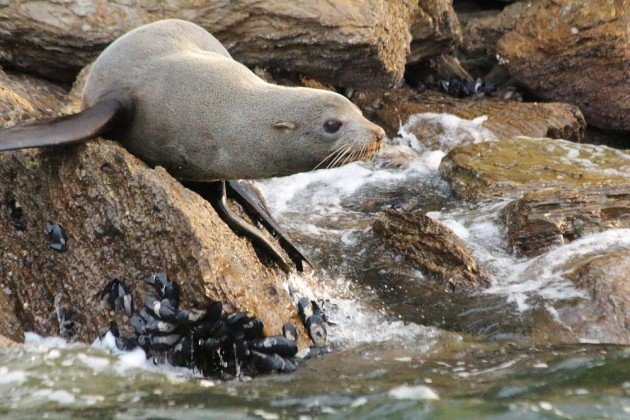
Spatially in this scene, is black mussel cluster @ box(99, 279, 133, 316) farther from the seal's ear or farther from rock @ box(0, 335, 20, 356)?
the seal's ear

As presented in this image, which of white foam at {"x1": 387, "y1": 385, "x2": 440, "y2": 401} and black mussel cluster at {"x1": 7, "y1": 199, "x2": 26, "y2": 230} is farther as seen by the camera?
black mussel cluster at {"x1": 7, "y1": 199, "x2": 26, "y2": 230}

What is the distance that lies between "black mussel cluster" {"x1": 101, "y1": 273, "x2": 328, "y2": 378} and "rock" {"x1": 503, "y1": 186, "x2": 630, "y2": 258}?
322 centimetres

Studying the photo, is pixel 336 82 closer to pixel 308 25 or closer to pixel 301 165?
pixel 308 25

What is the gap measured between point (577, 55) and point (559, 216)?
5.75 m

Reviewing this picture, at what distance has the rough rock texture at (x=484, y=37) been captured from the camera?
14602 mm

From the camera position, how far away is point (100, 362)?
4.82m

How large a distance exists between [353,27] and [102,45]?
9.15ft

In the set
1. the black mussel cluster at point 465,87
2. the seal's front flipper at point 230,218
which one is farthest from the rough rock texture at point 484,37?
the seal's front flipper at point 230,218

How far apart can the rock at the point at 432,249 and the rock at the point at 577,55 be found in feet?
19.8

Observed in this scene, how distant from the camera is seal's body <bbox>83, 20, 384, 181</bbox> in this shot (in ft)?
19.3

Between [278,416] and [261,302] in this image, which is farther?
[261,302]

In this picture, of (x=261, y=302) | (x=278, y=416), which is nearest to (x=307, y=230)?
(x=261, y=302)

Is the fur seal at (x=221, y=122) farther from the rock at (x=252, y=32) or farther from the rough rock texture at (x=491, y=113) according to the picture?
the rough rock texture at (x=491, y=113)

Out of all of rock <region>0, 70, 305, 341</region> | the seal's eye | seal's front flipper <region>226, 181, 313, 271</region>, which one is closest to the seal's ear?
the seal's eye
